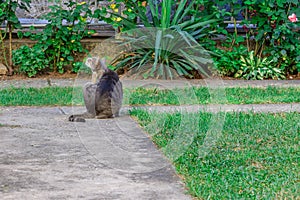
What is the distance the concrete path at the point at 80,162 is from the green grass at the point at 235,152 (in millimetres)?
167

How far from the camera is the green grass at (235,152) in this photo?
4.13 metres

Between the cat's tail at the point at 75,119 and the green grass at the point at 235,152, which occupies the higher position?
the green grass at the point at 235,152

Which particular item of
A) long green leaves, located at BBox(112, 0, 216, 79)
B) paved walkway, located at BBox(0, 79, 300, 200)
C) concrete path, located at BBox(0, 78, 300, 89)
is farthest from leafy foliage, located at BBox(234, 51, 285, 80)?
paved walkway, located at BBox(0, 79, 300, 200)

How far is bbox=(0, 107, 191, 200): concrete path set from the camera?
4.00 meters

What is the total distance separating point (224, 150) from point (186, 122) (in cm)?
109

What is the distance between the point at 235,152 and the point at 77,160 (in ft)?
4.27

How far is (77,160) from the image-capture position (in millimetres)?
4773

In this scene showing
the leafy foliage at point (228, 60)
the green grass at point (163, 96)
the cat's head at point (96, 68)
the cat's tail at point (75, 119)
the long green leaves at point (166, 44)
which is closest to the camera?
the cat's tail at point (75, 119)

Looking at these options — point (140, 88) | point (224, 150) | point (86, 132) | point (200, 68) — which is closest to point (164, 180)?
point (224, 150)

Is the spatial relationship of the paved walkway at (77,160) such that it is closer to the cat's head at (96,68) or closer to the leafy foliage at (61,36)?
the cat's head at (96,68)

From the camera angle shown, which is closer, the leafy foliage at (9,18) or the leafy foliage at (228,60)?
the leafy foliage at (9,18)

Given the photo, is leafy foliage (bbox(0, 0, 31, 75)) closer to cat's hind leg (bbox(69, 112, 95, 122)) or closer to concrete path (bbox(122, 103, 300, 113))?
concrete path (bbox(122, 103, 300, 113))

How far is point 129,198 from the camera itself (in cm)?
387

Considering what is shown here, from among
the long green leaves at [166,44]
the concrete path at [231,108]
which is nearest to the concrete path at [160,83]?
the long green leaves at [166,44]
